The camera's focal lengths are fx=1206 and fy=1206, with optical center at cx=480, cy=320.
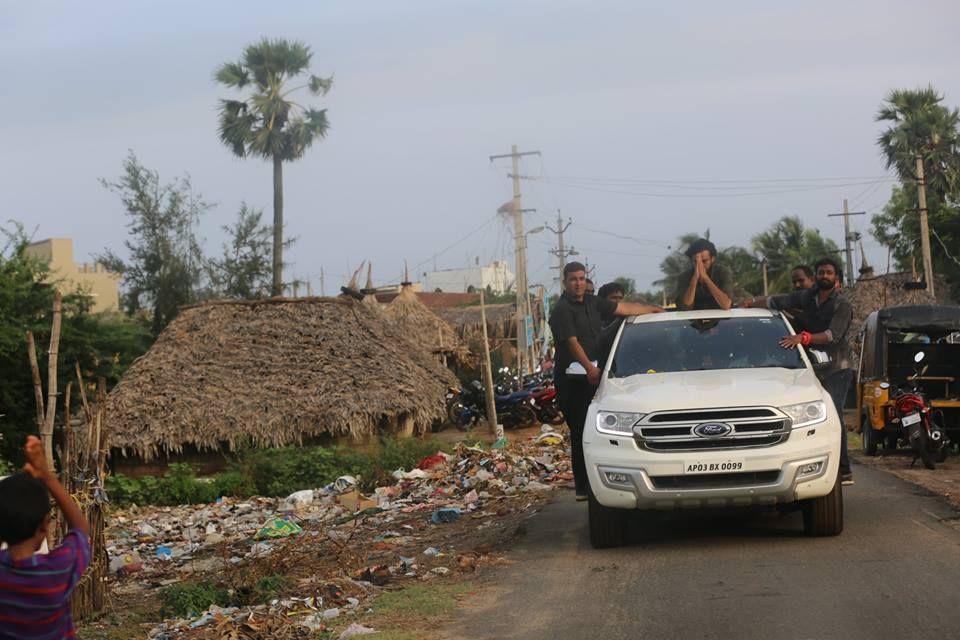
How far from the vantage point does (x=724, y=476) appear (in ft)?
28.2

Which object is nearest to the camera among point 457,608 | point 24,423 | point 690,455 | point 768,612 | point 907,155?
point 768,612

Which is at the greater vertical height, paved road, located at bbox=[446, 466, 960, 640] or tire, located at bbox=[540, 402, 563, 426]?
paved road, located at bbox=[446, 466, 960, 640]

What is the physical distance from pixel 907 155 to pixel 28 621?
4406cm

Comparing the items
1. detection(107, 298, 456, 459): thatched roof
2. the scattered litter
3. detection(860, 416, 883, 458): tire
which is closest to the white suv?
detection(860, 416, 883, 458): tire

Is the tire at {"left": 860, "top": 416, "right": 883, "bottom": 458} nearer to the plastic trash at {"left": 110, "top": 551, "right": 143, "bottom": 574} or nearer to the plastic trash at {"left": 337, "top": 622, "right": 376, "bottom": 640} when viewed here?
the plastic trash at {"left": 110, "top": 551, "right": 143, "bottom": 574}

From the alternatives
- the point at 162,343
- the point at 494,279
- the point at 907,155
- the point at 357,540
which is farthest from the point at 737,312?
the point at 494,279

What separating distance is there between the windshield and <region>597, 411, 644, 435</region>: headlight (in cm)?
85

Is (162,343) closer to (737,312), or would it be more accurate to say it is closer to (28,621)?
(737,312)

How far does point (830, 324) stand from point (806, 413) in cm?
205

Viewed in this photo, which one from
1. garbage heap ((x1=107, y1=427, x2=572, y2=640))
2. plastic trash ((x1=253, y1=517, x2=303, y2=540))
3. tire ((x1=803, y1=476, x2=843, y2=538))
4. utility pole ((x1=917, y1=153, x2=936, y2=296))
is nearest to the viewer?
garbage heap ((x1=107, y1=427, x2=572, y2=640))

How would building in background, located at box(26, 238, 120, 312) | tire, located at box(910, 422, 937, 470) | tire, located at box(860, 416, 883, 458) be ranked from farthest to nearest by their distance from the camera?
building in background, located at box(26, 238, 120, 312)
tire, located at box(860, 416, 883, 458)
tire, located at box(910, 422, 937, 470)

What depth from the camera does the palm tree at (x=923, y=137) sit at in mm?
45000

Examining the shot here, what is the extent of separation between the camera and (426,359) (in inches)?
1271

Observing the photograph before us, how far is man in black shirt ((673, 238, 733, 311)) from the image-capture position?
419 inches
